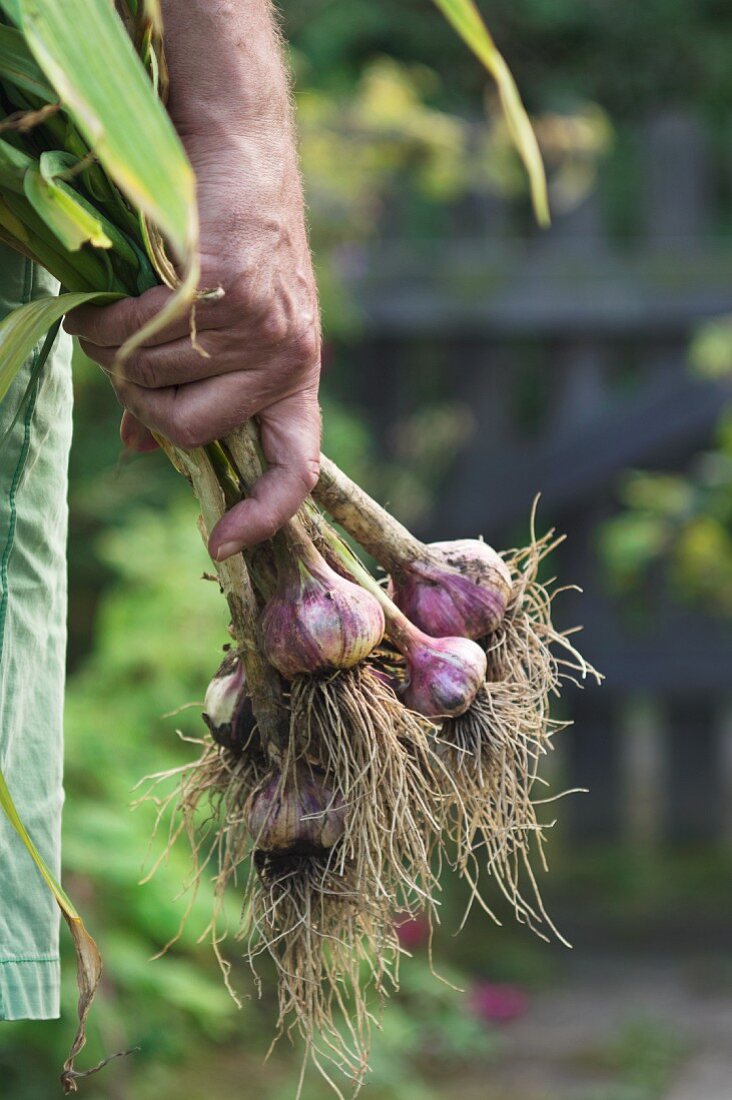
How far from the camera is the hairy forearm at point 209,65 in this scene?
3.25 feet

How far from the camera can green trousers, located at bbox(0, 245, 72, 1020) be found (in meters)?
1.12

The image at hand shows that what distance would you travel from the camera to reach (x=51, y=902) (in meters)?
1.18

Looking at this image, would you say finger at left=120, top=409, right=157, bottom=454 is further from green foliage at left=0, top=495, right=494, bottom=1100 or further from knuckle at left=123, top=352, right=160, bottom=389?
green foliage at left=0, top=495, right=494, bottom=1100

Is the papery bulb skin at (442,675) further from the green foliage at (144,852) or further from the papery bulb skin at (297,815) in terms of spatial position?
the green foliage at (144,852)

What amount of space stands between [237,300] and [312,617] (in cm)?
27

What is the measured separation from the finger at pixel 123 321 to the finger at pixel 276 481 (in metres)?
0.12

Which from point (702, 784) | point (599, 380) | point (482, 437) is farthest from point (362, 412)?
point (702, 784)

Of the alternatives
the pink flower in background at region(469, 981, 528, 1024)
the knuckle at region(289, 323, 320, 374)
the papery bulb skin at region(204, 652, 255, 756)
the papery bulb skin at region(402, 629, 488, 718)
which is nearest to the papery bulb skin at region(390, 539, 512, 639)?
the papery bulb skin at region(402, 629, 488, 718)

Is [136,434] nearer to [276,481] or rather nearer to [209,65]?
[276,481]

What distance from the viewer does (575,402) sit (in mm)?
4695

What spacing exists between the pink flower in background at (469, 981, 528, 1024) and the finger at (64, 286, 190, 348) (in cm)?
303

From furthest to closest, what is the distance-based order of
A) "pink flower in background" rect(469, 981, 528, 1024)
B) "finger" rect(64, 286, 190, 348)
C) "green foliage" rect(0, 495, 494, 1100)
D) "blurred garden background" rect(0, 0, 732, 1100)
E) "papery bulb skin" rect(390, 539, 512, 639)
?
"blurred garden background" rect(0, 0, 732, 1100) < "pink flower in background" rect(469, 981, 528, 1024) < "green foliage" rect(0, 495, 494, 1100) < "papery bulb skin" rect(390, 539, 512, 639) < "finger" rect(64, 286, 190, 348)

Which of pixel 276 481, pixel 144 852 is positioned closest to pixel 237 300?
pixel 276 481

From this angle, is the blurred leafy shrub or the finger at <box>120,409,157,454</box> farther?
the blurred leafy shrub
